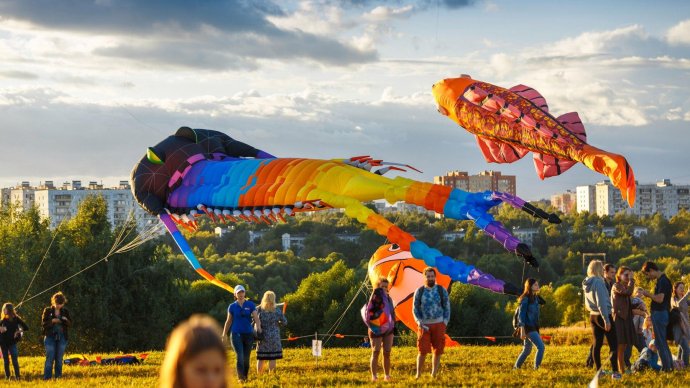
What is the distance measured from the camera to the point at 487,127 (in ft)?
58.3

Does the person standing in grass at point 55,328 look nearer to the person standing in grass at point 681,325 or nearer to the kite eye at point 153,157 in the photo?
the kite eye at point 153,157

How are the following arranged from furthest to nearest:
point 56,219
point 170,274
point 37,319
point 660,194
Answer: point 660,194
point 56,219
point 170,274
point 37,319

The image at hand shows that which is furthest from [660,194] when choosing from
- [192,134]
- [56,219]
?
[192,134]

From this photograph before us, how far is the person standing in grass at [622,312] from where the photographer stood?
14.7 metres

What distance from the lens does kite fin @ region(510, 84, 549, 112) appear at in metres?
17.5

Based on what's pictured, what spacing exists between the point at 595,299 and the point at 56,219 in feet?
442

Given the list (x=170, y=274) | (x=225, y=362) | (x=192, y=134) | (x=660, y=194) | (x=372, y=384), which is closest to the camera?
(x=225, y=362)

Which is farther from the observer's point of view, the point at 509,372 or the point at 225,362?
the point at 509,372

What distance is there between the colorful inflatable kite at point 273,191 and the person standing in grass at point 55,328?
9.09ft

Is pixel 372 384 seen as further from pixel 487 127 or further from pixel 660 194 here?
pixel 660 194

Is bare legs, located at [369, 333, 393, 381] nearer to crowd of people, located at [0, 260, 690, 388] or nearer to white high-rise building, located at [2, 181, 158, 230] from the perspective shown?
crowd of people, located at [0, 260, 690, 388]

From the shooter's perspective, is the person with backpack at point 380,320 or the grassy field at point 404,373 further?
the person with backpack at point 380,320

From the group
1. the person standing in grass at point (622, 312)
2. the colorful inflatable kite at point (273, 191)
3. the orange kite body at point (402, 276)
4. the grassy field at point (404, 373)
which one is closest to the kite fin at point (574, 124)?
the colorful inflatable kite at point (273, 191)

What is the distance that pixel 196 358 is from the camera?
3977 mm
